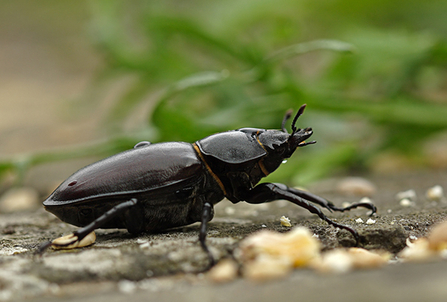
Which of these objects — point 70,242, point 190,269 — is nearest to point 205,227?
point 190,269

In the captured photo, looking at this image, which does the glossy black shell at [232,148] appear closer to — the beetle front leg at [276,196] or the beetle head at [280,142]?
the beetle head at [280,142]

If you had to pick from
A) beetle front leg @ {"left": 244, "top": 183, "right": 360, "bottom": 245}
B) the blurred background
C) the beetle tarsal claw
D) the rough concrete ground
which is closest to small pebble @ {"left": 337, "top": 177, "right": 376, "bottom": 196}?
the blurred background

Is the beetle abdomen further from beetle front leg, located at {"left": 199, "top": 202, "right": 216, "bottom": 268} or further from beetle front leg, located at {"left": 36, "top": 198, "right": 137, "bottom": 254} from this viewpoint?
beetle front leg, located at {"left": 199, "top": 202, "right": 216, "bottom": 268}

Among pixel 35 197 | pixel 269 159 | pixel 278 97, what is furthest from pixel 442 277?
pixel 35 197

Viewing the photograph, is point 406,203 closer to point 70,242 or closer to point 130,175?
point 130,175

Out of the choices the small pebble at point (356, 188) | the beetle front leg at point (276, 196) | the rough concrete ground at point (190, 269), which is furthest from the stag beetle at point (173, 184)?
the small pebble at point (356, 188)

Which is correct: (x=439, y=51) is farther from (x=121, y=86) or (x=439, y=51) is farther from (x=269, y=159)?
(x=121, y=86)

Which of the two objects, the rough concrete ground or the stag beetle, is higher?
the stag beetle
